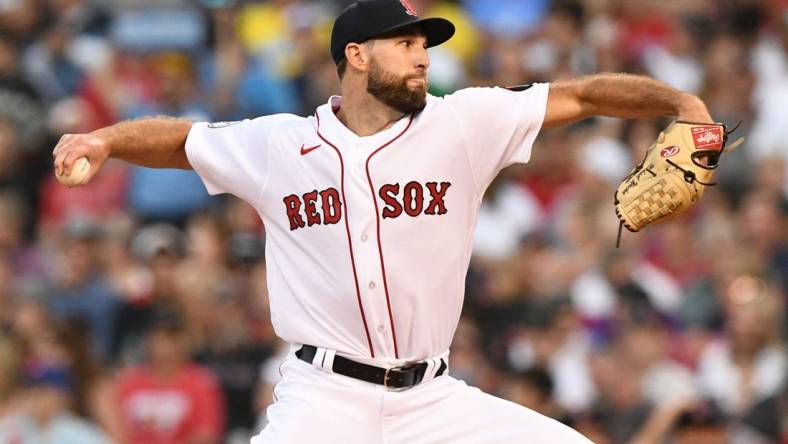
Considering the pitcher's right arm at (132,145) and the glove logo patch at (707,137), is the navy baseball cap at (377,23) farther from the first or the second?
the glove logo patch at (707,137)

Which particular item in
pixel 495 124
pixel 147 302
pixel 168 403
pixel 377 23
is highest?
pixel 377 23

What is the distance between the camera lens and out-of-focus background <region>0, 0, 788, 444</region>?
31.8 feet

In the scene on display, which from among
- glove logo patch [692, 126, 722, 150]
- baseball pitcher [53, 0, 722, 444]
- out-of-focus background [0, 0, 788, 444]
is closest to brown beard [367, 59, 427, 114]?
baseball pitcher [53, 0, 722, 444]

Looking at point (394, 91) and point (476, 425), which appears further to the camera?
point (394, 91)

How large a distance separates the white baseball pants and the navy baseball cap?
126 centimetres

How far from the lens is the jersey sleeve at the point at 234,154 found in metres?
6.02

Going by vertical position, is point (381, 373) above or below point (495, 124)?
below

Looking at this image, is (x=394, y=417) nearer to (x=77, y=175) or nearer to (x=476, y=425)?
(x=476, y=425)

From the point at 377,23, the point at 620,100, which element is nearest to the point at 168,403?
the point at 377,23

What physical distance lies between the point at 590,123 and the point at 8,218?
428cm

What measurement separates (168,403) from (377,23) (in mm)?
4398

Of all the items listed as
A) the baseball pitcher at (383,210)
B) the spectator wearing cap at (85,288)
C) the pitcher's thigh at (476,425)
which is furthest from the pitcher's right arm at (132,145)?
the spectator wearing cap at (85,288)

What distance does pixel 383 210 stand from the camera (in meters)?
5.77

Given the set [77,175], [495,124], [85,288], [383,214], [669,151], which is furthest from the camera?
[85,288]
